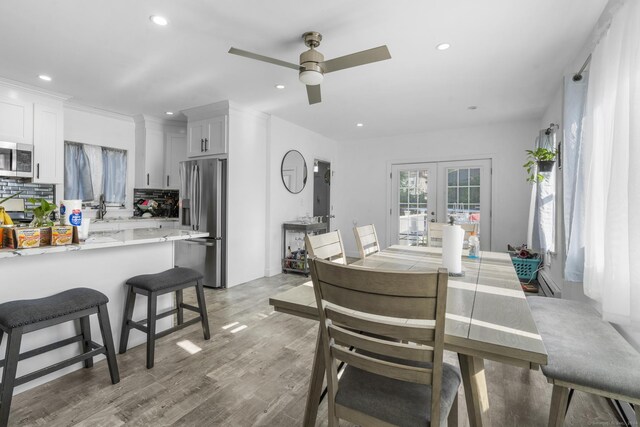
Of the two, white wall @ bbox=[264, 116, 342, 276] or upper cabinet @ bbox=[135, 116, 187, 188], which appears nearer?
white wall @ bbox=[264, 116, 342, 276]

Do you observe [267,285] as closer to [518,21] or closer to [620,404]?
[620,404]

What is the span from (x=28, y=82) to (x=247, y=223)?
2886 mm

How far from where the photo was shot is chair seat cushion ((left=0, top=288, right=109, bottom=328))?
1552mm

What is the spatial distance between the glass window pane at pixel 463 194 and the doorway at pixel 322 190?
2.39 meters

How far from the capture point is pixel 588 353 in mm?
1295

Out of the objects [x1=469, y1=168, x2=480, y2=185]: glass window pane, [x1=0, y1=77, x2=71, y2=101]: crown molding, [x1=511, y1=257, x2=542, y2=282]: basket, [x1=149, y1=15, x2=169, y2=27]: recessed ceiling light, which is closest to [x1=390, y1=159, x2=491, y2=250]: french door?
[x1=469, y1=168, x2=480, y2=185]: glass window pane

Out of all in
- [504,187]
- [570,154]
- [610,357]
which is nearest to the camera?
[610,357]

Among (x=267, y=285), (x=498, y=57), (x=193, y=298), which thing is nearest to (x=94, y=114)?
(x=193, y=298)

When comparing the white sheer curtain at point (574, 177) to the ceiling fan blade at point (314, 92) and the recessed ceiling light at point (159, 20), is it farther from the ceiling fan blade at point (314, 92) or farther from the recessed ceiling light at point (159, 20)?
the recessed ceiling light at point (159, 20)

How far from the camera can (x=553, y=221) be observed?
347 centimetres

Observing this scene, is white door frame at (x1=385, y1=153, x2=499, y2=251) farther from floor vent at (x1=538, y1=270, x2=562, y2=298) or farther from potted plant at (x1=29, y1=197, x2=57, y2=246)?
potted plant at (x1=29, y1=197, x2=57, y2=246)

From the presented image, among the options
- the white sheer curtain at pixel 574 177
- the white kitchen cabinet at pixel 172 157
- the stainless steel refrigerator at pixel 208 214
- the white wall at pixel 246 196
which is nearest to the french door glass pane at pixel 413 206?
the white wall at pixel 246 196

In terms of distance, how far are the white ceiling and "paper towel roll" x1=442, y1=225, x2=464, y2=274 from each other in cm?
148

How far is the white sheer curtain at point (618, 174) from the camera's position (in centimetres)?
135
